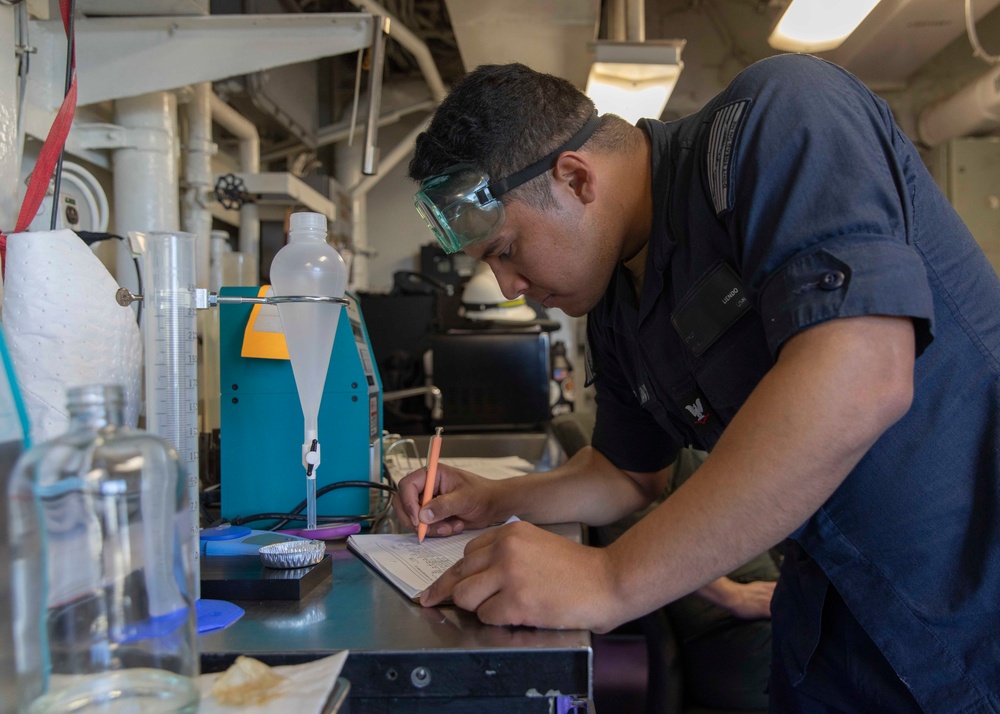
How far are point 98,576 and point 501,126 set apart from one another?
2.35 ft

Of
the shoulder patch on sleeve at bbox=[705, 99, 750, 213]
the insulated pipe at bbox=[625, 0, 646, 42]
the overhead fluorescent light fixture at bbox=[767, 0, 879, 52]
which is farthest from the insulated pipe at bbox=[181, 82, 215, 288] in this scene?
the overhead fluorescent light fixture at bbox=[767, 0, 879, 52]

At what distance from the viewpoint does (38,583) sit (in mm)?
536

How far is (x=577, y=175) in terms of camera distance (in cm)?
106

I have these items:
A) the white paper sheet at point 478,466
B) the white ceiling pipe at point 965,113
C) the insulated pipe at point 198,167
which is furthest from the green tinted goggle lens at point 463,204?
the white ceiling pipe at point 965,113

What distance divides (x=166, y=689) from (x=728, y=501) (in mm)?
483

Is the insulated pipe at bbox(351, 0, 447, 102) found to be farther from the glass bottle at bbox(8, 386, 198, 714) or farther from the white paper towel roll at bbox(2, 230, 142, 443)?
the glass bottle at bbox(8, 386, 198, 714)

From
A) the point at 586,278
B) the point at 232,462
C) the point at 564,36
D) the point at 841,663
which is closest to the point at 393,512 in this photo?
the point at 232,462

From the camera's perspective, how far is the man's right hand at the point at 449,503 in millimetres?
1150

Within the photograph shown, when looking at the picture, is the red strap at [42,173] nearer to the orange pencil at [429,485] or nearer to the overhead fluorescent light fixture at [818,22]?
the orange pencil at [429,485]

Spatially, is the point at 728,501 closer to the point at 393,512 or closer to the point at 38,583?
the point at 38,583

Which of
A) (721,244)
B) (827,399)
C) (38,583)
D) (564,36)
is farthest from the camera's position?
(564,36)

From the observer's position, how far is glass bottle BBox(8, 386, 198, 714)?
0.51m

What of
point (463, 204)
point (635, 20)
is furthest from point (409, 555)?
point (635, 20)

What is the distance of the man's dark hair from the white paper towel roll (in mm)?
449
